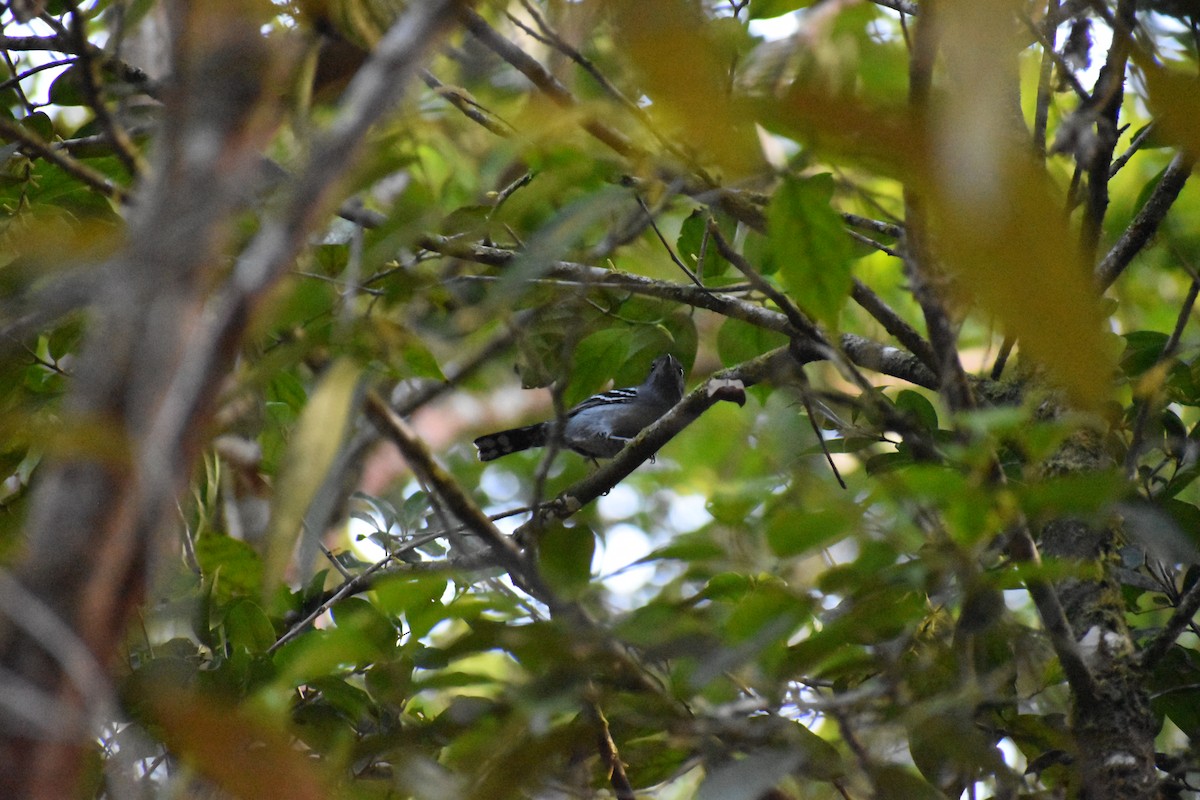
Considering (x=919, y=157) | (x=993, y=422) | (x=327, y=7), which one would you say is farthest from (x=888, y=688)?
(x=327, y=7)

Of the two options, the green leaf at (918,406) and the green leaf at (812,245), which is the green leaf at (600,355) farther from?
the green leaf at (812,245)

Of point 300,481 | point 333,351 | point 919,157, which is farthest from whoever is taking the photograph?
point 333,351

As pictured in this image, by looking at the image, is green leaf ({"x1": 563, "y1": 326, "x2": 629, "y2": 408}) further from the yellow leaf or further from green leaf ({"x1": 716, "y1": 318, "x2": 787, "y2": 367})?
the yellow leaf

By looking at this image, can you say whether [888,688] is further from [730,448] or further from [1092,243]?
[730,448]

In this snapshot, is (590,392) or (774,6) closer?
(774,6)

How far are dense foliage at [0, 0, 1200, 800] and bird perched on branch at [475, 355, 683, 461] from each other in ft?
8.08

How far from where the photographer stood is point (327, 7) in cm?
126

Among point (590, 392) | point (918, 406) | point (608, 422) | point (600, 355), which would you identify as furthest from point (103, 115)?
point (608, 422)

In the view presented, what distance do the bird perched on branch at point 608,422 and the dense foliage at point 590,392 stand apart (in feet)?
8.08

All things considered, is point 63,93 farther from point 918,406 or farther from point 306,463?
point 918,406

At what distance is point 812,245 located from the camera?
1290mm

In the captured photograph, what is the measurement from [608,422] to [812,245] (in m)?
4.86

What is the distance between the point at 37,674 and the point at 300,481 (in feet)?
1.16

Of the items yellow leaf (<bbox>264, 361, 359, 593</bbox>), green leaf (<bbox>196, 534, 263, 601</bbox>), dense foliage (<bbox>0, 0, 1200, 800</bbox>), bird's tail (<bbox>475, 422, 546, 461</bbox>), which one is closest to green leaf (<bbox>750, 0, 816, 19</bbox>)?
dense foliage (<bbox>0, 0, 1200, 800</bbox>)
